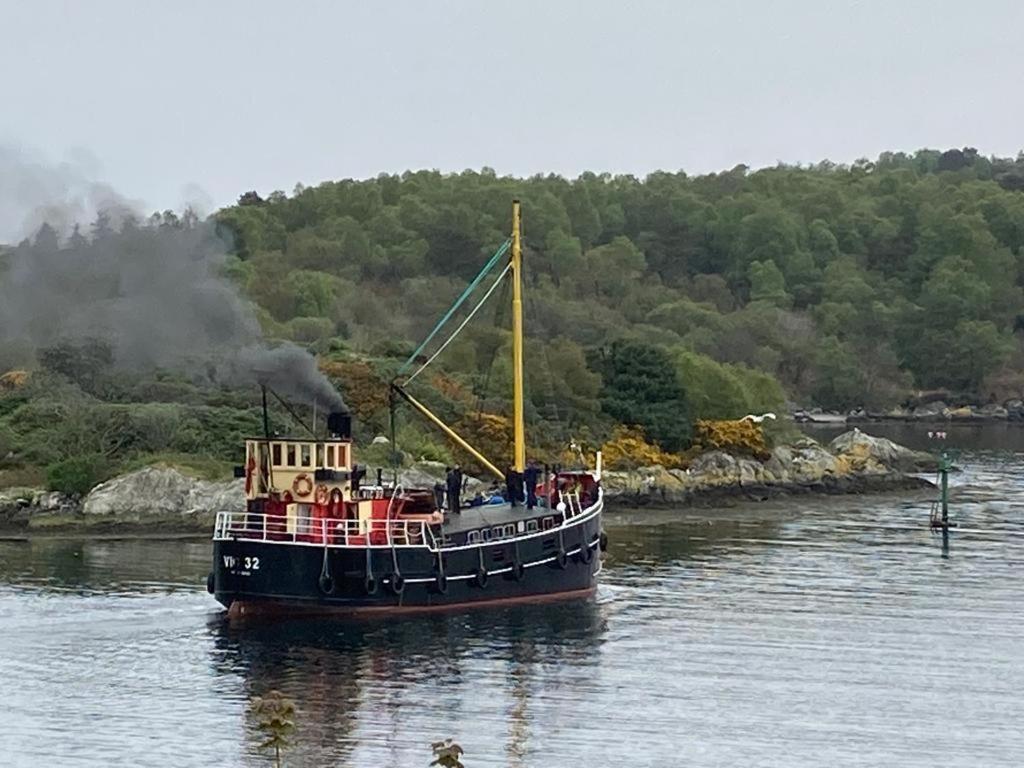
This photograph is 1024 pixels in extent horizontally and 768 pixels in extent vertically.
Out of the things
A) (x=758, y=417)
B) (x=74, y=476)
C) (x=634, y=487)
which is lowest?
(x=634, y=487)

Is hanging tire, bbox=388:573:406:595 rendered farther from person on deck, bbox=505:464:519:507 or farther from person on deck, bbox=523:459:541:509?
person on deck, bbox=505:464:519:507

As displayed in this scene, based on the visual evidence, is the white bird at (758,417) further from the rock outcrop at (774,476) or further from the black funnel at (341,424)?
the black funnel at (341,424)

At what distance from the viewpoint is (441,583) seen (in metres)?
48.9

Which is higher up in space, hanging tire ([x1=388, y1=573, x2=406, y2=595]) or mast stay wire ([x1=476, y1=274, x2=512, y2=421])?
mast stay wire ([x1=476, y1=274, x2=512, y2=421])

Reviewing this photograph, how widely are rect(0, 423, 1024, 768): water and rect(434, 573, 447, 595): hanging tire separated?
0.93 meters

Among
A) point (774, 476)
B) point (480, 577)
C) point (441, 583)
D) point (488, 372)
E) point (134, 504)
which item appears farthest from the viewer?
point (488, 372)

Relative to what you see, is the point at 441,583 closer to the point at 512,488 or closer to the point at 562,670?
the point at 512,488

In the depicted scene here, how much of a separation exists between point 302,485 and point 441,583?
163 inches

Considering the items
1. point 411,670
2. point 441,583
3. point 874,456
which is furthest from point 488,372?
point 411,670

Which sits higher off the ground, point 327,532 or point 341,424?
point 341,424

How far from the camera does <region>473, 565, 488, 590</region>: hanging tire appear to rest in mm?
49812

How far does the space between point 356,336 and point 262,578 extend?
201 ft

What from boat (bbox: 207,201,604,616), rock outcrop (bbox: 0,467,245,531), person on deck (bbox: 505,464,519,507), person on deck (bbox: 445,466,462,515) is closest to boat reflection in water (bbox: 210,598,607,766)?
boat (bbox: 207,201,604,616)

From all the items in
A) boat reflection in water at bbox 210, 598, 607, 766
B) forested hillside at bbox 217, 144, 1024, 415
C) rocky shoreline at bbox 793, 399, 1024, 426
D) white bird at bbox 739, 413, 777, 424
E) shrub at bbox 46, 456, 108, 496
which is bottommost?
boat reflection in water at bbox 210, 598, 607, 766
